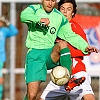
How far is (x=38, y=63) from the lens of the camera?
768cm

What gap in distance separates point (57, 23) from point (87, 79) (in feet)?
2.77

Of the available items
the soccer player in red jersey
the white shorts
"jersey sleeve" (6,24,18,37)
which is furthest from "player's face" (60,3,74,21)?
"jersey sleeve" (6,24,18,37)

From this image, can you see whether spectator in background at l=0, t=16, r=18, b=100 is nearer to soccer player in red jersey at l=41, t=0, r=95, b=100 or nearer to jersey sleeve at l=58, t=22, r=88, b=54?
soccer player in red jersey at l=41, t=0, r=95, b=100

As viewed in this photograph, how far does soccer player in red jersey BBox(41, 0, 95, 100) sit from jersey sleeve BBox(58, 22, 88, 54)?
0.08 meters

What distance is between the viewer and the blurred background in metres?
12.4

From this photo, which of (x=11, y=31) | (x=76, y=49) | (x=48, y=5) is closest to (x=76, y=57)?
(x=76, y=49)

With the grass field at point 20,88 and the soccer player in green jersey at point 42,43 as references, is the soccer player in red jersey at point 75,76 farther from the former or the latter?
the grass field at point 20,88

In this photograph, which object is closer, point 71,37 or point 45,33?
point 45,33

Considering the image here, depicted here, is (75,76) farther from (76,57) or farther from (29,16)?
(29,16)

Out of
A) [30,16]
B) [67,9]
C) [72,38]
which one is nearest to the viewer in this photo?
[30,16]

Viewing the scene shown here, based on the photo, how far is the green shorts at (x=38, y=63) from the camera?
7664 millimetres

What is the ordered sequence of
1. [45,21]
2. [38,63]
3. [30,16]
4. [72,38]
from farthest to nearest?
[72,38] → [38,63] → [30,16] → [45,21]

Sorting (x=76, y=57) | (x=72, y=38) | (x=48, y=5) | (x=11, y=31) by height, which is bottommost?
(x=11, y=31)

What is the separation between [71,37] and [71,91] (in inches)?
28.2
